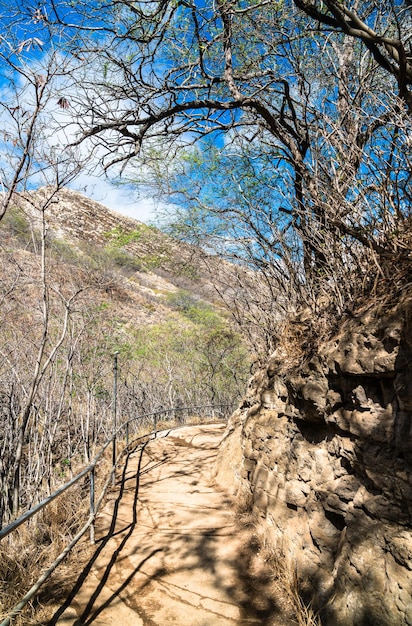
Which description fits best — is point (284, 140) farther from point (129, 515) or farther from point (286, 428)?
point (129, 515)

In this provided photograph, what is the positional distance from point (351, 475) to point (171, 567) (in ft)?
6.48

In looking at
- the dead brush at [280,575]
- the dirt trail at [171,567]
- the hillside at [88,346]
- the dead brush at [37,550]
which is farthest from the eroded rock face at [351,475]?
the hillside at [88,346]

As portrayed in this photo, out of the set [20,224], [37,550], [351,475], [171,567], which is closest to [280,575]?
[171,567]

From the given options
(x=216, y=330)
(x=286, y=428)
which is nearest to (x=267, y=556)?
(x=286, y=428)

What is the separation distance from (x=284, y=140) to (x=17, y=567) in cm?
614

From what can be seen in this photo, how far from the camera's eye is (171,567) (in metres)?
3.45

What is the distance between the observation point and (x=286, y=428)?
145 inches

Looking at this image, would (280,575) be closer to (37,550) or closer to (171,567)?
(171,567)

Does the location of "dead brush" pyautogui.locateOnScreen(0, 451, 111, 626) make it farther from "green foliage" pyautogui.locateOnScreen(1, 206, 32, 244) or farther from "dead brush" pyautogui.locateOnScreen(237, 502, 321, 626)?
"green foliage" pyautogui.locateOnScreen(1, 206, 32, 244)

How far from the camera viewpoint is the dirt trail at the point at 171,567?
9.16 feet

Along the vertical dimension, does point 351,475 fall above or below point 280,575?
above

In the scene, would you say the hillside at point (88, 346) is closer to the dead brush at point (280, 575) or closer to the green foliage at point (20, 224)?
the green foliage at point (20, 224)

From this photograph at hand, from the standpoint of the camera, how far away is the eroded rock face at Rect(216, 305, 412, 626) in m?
2.16

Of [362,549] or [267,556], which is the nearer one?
[362,549]
